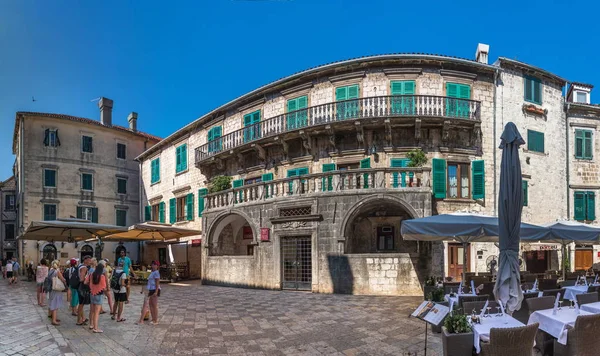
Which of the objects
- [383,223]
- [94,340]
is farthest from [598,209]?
[94,340]

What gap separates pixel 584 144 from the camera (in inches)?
770

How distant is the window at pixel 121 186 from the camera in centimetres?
3288

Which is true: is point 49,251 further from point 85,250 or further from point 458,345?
point 458,345

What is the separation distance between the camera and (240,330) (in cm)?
834

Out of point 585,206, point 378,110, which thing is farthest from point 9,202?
point 585,206

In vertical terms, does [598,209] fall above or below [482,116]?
below

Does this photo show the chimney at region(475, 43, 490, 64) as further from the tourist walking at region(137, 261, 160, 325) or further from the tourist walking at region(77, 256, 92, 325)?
the tourist walking at region(77, 256, 92, 325)

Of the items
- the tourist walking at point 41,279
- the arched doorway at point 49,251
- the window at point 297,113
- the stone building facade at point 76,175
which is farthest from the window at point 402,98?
the arched doorway at point 49,251

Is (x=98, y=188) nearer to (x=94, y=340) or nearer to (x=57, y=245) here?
(x=57, y=245)

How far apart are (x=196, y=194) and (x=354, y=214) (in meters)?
13.9

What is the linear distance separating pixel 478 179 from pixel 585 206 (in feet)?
23.2

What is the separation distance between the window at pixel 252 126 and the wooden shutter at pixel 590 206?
16969 millimetres

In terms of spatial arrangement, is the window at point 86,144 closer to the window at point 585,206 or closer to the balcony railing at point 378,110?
the balcony railing at point 378,110

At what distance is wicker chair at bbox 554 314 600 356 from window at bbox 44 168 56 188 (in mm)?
33597
